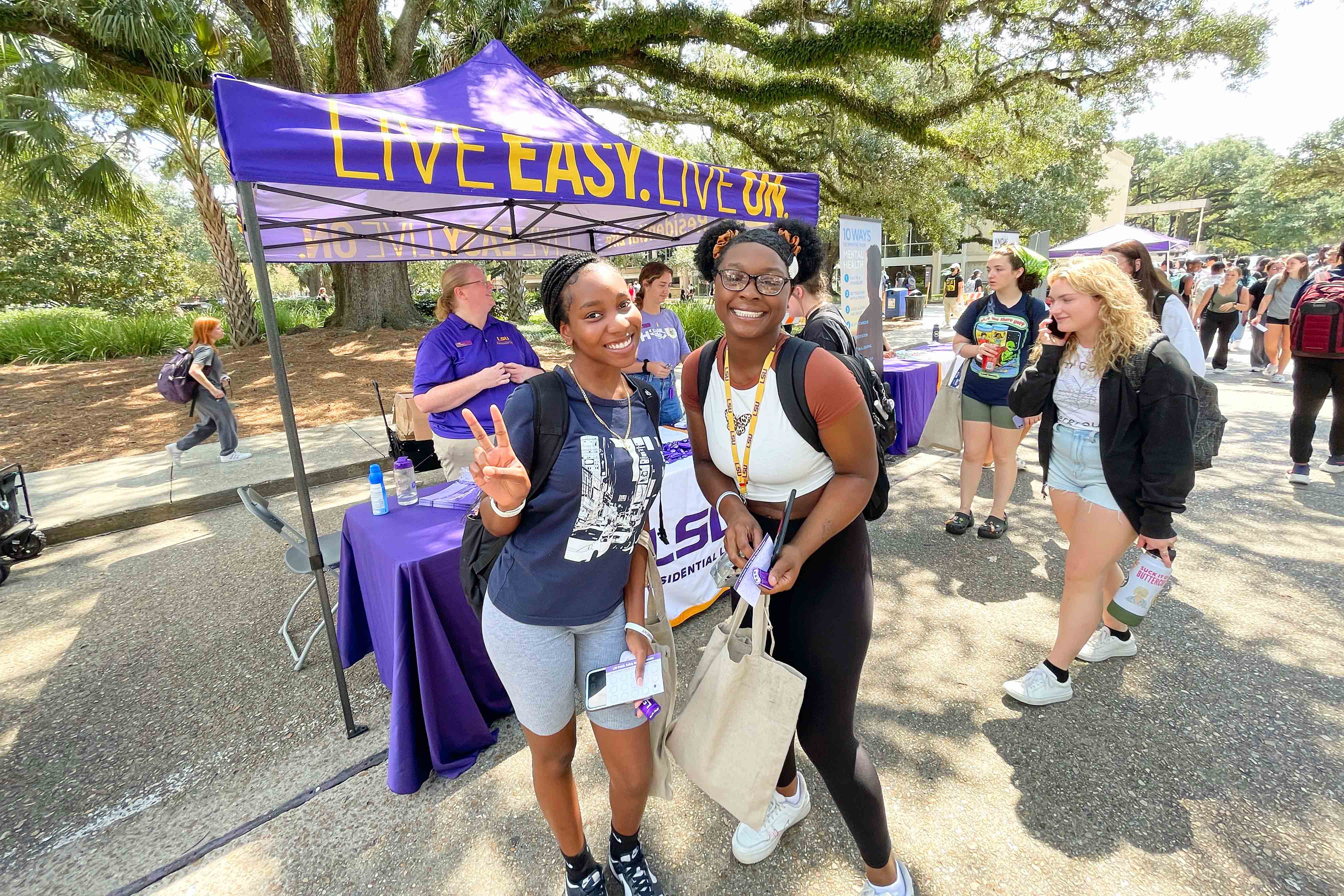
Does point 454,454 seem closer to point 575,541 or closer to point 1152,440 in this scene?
point 575,541

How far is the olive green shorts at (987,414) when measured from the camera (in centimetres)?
396

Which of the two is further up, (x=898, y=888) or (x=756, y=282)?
(x=756, y=282)

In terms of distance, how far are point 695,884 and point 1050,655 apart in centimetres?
182

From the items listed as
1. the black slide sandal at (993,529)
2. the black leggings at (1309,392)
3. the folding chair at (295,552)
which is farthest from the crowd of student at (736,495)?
the black leggings at (1309,392)

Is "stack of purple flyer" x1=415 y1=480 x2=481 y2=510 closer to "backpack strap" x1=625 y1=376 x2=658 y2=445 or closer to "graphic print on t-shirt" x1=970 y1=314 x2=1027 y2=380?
"backpack strap" x1=625 y1=376 x2=658 y2=445

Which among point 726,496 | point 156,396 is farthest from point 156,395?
point 726,496

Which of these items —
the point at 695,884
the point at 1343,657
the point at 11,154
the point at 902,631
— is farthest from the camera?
the point at 11,154

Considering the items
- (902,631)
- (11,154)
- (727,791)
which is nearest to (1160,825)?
(902,631)

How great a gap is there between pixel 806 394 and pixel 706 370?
343 millimetres

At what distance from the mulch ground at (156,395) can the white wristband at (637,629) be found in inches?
266

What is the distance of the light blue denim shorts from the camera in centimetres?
230

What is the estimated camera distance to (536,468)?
4.75ft

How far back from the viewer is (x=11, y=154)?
8516 millimetres

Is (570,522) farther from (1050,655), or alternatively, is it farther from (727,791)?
(1050,655)
